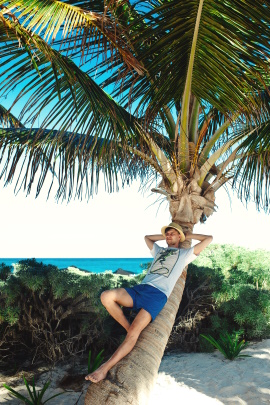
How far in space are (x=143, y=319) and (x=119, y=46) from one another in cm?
246

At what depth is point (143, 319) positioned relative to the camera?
11.3ft

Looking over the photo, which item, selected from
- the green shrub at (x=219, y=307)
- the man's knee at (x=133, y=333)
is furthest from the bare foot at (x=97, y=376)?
the green shrub at (x=219, y=307)

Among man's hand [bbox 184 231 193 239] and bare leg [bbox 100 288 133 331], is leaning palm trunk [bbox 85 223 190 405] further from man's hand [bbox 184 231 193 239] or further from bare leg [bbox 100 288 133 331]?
man's hand [bbox 184 231 193 239]

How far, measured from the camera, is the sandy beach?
14.6 ft

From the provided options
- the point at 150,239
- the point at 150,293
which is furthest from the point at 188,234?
the point at 150,293

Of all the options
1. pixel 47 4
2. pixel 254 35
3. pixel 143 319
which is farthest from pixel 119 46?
pixel 143 319

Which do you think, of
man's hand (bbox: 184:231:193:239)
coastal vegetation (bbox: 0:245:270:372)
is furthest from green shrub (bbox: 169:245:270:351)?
man's hand (bbox: 184:231:193:239)

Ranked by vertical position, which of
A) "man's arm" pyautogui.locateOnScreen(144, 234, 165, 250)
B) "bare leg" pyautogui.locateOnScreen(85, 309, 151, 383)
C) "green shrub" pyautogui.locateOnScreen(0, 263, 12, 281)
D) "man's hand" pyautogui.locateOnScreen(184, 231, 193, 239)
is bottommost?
"bare leg" pyautogui.locateOnScreen(85, 309, 151, 383)

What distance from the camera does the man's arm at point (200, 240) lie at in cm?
409

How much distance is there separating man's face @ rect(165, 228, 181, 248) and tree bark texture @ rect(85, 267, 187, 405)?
931 millimetres

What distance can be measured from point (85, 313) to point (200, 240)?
2482 millimetres

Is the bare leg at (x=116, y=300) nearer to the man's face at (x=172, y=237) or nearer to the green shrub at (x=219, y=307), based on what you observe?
the man's face at (x=172, y=237)

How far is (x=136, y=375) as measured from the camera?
9.97 ft

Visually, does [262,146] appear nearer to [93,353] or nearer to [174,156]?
[174,156]
